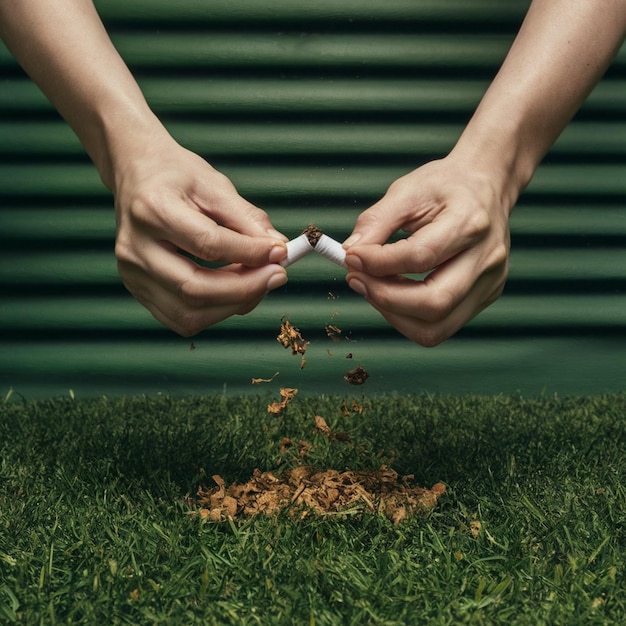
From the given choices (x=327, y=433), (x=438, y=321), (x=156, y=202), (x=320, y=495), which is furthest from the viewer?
(x=327, y=433)

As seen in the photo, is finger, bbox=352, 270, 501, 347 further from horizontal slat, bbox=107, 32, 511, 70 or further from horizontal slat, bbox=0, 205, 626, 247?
horizontal slat, bbox=107, 32, 511, 70

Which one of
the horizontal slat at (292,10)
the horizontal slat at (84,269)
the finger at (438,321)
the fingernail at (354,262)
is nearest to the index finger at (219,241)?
the fingernail at (354,262)

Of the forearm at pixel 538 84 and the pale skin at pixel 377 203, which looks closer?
the pale skin at pixel 377 203

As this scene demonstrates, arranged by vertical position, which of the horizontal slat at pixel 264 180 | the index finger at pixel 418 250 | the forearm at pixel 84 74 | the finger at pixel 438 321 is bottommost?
the horizontal slat at pixel 264 180

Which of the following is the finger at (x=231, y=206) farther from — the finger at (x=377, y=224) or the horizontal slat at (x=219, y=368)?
the horizontal slat at (x=219, y=368)

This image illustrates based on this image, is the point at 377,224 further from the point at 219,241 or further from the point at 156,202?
the point at 156,202

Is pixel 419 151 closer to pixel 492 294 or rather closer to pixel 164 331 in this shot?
pixel 164 331

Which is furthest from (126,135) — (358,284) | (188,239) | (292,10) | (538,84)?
(292,10)
